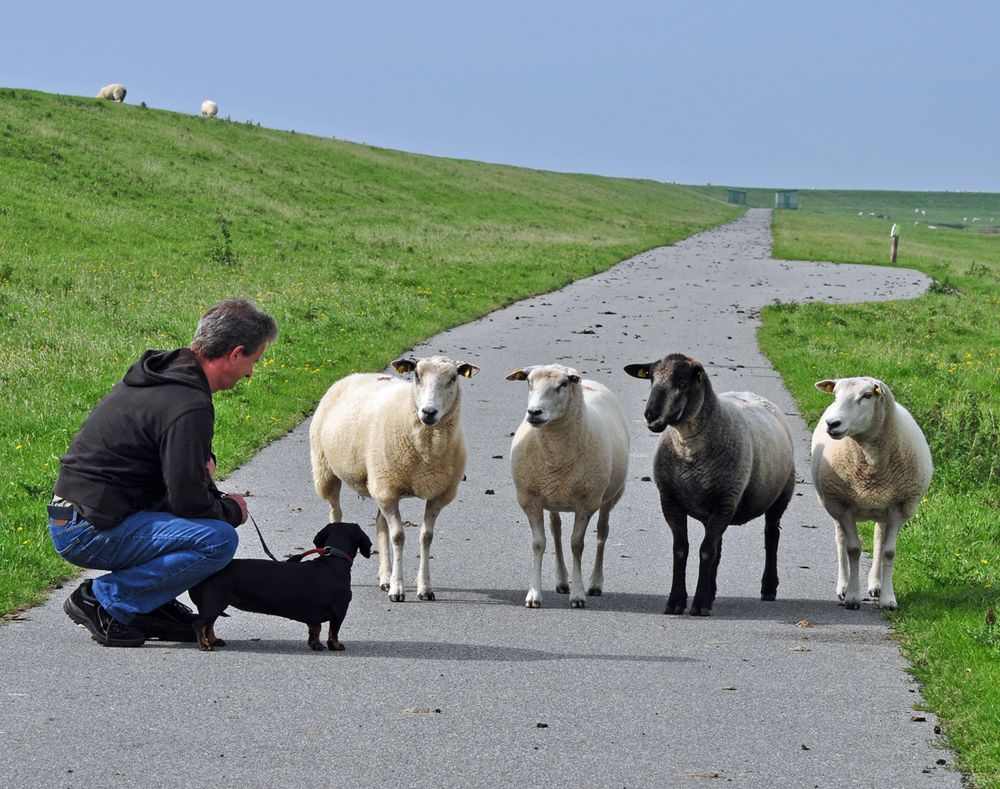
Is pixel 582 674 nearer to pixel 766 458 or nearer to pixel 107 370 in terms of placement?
pixel 766 458

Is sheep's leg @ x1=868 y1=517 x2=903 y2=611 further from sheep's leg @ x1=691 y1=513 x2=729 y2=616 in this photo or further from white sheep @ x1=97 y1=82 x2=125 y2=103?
white sheep @ x1=97 y1=82 x2=125 y2=103

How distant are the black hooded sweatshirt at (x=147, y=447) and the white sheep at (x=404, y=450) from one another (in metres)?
2.09

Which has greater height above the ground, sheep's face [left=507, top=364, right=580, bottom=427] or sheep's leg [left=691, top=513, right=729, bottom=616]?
sheep's face [left=507, top=364, right=580, bottom=427]

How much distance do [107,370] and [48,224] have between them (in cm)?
1941

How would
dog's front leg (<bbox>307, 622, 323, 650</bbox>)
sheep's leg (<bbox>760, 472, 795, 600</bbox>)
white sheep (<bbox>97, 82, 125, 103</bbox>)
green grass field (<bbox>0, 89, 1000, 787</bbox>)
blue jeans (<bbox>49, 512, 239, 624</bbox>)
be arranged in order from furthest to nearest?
white sheep (<bbox>97, 82, 125, 103</bbox>), green grass field (<bbox>0, 89, 1000, 787</bbox>), sheep's leg (<bbox>760, 472, 795, 600</bbox>), dog's front leg (<bbox>307, 622, 323, 650</bbox>), blue jeans (<bbox>49, 512, 239, 624</bbox>)

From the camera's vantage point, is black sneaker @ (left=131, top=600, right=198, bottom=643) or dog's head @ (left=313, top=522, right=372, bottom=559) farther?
dog's head @ (left=313, top=522, right=372, bottom=559)

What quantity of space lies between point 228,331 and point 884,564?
4793 mm

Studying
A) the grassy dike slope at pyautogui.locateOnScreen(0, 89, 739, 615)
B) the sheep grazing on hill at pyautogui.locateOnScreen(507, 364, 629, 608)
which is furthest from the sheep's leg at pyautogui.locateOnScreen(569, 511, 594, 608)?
the grassy dike slope at pyautogui.locateOnScreen(0, 89, 739, 615)

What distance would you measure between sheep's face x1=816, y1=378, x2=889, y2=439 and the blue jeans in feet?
13.7

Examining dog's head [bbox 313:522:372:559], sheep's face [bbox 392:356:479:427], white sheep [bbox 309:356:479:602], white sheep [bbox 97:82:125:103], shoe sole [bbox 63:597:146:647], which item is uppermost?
white sheep [bbox 97:82:125:103]

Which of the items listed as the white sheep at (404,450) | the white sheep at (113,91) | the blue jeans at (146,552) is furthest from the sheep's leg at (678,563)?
the white sheep at (113,91)

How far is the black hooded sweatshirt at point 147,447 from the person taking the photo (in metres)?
7.21

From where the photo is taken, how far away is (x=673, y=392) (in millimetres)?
9117

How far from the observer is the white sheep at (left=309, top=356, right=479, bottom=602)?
927cm
